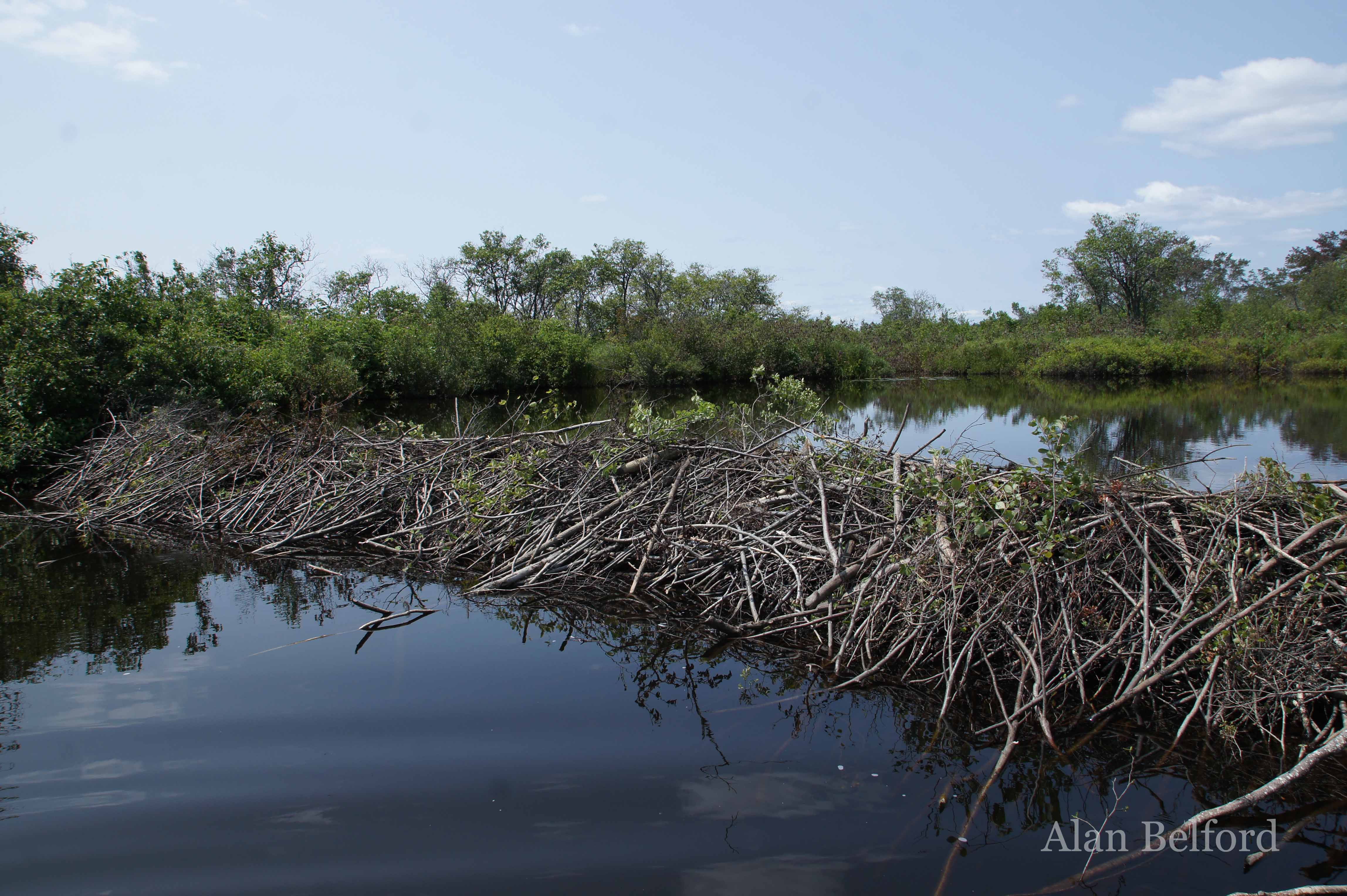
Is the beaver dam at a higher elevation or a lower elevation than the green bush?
lower

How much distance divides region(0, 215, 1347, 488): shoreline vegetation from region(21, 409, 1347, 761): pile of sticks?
2349 mm

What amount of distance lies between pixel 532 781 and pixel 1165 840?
2.92 meters

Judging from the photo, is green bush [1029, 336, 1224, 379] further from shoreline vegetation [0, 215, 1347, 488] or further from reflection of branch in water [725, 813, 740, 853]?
reflection of branch in water [725, 813, 740, 853]

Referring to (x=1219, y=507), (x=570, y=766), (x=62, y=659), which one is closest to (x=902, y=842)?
(x=570, y=766)

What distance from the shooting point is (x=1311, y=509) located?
14.8 feet

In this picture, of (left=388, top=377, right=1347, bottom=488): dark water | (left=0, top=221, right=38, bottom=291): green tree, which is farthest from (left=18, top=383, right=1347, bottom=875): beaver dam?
(left=0, top=221, right=38, bottom=291): green tree

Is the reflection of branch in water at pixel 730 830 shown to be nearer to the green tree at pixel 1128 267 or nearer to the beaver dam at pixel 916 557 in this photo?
the beaver dam at pixel 916 557

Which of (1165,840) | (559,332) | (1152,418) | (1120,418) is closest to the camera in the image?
(1165,840)

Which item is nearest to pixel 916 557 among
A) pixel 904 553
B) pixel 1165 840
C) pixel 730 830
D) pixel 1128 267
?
pixel 904 553

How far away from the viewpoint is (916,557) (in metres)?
4.83

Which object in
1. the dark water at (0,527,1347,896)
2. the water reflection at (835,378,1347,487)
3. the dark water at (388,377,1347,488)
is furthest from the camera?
the water reflection at (835,378,1347,487)

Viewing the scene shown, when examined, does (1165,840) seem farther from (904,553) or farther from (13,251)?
(13,251)

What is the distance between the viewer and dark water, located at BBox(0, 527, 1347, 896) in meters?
3.23

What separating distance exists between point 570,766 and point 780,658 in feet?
5.81
